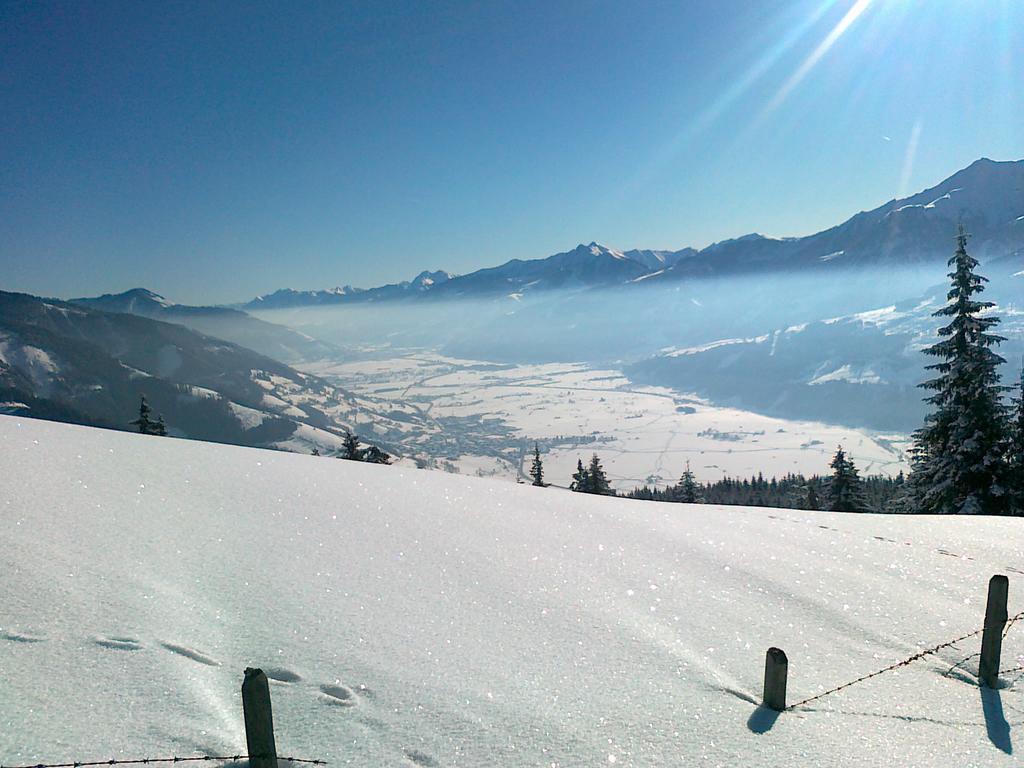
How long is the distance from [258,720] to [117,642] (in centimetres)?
197

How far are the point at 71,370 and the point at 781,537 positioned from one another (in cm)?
24303

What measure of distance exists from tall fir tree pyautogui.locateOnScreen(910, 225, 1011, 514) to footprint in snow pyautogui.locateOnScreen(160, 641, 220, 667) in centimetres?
2353

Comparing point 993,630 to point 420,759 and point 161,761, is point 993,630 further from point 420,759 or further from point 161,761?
point 161,761

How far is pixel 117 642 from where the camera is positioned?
11.6 ft

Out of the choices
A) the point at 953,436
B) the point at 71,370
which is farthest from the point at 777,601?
the point at 71,370

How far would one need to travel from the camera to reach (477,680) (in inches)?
153

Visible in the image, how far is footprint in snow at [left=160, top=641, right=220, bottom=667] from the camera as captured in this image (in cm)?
356

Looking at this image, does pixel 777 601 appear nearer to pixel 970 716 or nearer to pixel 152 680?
pixel 970 716

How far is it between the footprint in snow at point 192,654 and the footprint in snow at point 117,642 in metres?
0.16

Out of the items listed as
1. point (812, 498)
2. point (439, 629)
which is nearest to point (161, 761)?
point (439, 629)

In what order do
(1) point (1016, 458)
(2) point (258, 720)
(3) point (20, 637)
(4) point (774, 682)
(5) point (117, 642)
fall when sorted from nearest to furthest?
(2) point (258, 720) → (3) point (20, 637) → (5) point (117, 642) → (4) point (774, 682) → (1) point (1016, 458)

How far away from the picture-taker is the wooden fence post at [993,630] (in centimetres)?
456

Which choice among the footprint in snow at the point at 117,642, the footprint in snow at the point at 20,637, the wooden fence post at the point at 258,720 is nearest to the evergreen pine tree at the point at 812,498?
the footprint in snow at the point at 117,642

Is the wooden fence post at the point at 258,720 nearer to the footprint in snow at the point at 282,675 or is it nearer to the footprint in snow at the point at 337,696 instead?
the footprint in snow at the point at 337,696
